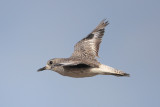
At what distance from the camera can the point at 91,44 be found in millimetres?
15602

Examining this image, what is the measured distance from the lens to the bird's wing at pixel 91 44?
14.5 metres

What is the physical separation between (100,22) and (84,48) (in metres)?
2.54

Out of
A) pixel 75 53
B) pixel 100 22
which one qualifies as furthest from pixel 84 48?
pixel 100 22

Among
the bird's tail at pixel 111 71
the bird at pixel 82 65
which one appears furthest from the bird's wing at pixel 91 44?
the bird's tail at pixel 111 71

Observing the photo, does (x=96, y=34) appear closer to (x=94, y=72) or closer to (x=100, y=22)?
(x=100, y=22)

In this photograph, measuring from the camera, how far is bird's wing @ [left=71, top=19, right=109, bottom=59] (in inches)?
571

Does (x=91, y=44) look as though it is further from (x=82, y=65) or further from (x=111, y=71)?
(x=82, y=65)

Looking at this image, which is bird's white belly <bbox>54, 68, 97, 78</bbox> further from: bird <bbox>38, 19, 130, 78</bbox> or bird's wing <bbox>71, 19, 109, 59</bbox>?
bird's wing <bbox>71, 19, 109, 59</bbox>

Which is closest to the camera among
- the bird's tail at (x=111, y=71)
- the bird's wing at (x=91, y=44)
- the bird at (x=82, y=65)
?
the bird at (x=82, y=65)

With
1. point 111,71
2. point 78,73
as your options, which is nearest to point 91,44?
point 111,71

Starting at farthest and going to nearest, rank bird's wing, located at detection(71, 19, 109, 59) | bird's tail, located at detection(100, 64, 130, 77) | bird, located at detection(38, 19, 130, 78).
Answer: bird's wing, located at detection(71, 19, 109, 59), bird's tail, located at detection(100, 64, 130, 77), bird, located at detection(38, 19, 130, 78)

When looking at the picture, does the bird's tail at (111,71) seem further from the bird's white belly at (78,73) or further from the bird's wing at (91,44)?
the bird's wing at (91,44)

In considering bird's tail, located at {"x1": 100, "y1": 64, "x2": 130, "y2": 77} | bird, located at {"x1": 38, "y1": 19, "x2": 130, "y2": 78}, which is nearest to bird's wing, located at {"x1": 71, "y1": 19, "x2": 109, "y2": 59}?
bird, located at {"x1": 38, "y1": 19, "x2": 130, "y2": 78}

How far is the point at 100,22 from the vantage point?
17188 millimetres
